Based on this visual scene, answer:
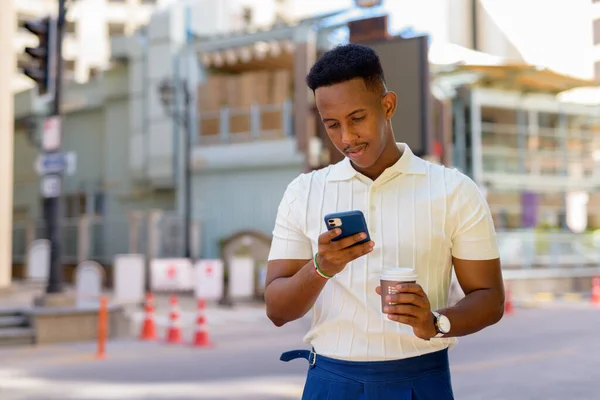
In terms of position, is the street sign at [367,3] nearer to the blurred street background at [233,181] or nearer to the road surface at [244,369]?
the blurred street background at [233,181]

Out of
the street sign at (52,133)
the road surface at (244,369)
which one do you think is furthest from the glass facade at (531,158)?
the street sign at (52,133)

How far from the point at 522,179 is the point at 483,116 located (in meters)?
3.04

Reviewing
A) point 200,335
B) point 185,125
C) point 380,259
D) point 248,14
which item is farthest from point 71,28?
point 380,259

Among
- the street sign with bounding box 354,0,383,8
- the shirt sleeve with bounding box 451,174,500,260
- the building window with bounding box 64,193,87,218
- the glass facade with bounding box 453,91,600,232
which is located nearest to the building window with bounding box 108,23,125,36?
the building window with bounding box 64,193,87,218

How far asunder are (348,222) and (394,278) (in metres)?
0.20

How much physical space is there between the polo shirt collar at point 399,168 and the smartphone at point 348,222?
1.13 ft

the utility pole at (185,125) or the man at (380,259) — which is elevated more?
the utility pole at (185,125)

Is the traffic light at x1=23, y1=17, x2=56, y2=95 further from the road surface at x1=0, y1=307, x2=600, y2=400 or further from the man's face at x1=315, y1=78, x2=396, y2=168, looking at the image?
the man's face at x1=315, y1=78, x2=396, y2=168

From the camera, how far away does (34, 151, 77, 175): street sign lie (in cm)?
1323

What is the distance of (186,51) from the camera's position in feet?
91.4

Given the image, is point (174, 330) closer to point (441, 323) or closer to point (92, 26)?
point (441, 323)

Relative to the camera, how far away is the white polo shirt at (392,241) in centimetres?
230

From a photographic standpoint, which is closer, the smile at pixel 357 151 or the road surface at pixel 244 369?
the smile at pixel 357 151

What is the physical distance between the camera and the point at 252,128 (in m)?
25.8
